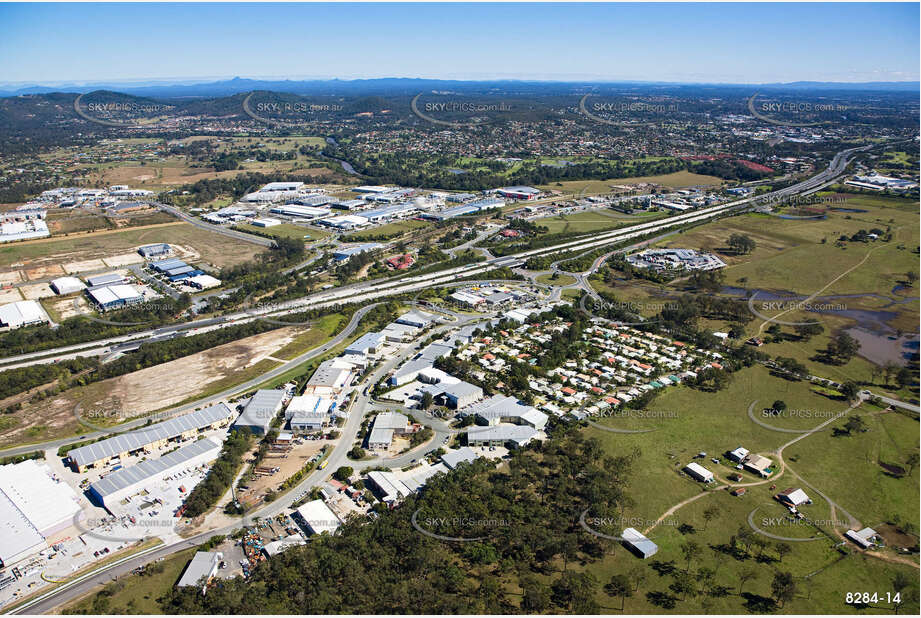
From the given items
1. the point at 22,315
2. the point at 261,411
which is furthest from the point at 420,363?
the point at 22,315

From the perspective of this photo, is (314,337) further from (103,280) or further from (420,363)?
(103,280)

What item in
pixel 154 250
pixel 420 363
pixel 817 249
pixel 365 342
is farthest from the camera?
pixel 817 249

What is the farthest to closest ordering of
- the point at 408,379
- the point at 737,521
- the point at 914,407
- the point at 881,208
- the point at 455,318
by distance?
the point at 881,208 → the point at 455,318 → the point at 408,379 → the point at 914,407 → the point at 737,521

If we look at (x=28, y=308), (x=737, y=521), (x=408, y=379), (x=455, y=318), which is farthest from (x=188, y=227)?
(x=737, y=521)

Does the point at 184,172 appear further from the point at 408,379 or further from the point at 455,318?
the point at 408,379

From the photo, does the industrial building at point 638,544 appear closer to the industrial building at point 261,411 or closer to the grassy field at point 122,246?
the industrial building at point 261,411

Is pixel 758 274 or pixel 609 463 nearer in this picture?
pixel 609 463

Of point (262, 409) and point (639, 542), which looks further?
point (262, 409)
